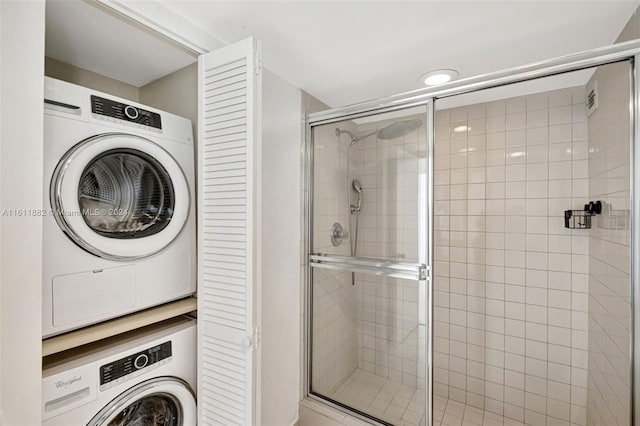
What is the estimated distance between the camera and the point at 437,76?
168 centimetres

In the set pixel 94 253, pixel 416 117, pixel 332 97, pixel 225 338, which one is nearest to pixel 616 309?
pixel 416 117

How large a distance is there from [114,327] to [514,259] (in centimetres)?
233

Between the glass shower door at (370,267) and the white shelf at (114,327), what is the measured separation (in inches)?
31.5

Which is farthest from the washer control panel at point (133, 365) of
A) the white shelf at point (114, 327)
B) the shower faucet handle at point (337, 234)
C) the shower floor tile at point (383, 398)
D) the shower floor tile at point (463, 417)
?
the shower floor tile at point (463, 417)

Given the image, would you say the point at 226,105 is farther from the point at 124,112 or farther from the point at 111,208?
the point at 111,208

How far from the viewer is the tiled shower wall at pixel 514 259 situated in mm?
1848

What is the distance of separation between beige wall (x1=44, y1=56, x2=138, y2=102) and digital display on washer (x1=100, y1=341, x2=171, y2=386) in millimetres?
1347

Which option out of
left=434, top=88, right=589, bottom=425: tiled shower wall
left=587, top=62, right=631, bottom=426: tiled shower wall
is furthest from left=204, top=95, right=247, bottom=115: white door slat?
left=434, top=88, right=589, bottom=425: tiled shower wall

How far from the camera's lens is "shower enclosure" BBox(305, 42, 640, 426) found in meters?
1.41

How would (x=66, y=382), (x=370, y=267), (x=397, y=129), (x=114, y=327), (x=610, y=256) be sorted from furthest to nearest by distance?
(x=370, y=267), (x=397, y=129), (x=610, y=256), (x=114, y=327), (x=66, y=382)

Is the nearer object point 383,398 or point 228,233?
point 228,233

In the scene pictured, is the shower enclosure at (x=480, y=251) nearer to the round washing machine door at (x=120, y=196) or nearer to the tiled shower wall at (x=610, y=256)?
the tiled shower wall at (x=610, y=256)

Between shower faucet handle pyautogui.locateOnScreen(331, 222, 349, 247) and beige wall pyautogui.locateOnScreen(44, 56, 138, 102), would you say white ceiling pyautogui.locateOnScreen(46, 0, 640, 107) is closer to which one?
beige wall pyautogui.locateOnScreen(44, 56, 138, 102)

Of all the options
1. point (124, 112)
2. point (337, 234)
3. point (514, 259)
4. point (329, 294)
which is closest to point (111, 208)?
point (124, 112)
